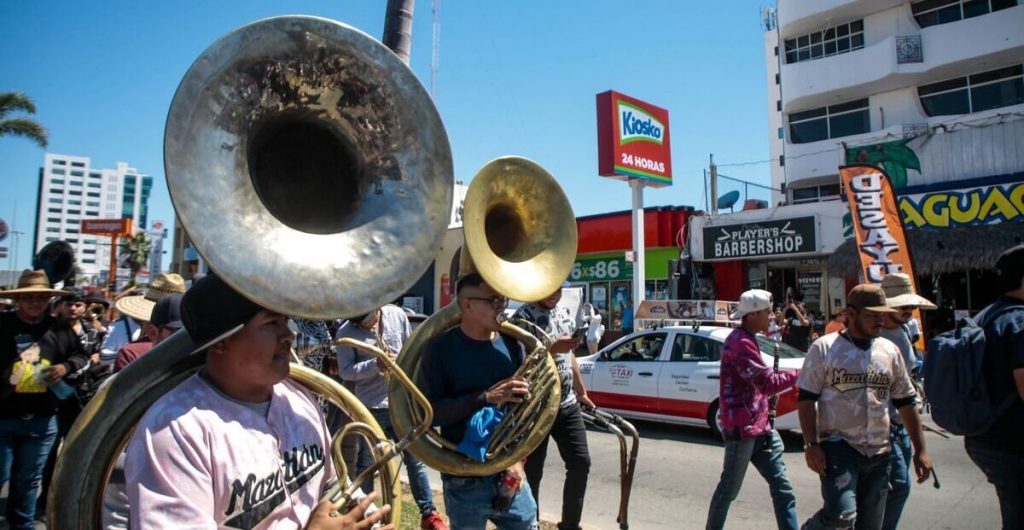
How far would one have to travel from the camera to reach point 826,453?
12.1ft

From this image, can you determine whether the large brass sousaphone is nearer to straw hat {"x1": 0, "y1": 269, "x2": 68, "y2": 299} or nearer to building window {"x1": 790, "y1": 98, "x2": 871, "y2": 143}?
straw hat {"x1": 0, "y1": 269, "x2": 68, "y2": 299}

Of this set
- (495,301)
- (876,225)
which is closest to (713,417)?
(495,301)

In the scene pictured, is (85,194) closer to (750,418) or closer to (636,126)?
(636,126)

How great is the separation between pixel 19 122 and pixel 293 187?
21056 mm

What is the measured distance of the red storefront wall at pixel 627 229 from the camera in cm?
2105

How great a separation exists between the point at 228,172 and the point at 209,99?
0.60 ft

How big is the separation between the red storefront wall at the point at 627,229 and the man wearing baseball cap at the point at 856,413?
→ 16722 millimetres

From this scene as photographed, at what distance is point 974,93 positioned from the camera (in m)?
23.0

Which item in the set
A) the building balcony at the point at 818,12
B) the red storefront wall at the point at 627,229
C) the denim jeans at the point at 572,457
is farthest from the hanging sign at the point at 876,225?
the building balcony at the point at 818,12

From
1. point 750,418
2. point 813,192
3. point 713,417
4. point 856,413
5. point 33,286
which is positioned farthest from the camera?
point 813,192

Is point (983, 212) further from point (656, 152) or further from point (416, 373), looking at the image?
point (416, 373)

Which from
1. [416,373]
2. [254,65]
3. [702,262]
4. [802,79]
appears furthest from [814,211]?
[254,65]

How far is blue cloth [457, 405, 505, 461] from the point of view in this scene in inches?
111

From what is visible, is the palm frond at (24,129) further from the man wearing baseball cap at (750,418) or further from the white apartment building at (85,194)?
the white apartment building at (85,194)
